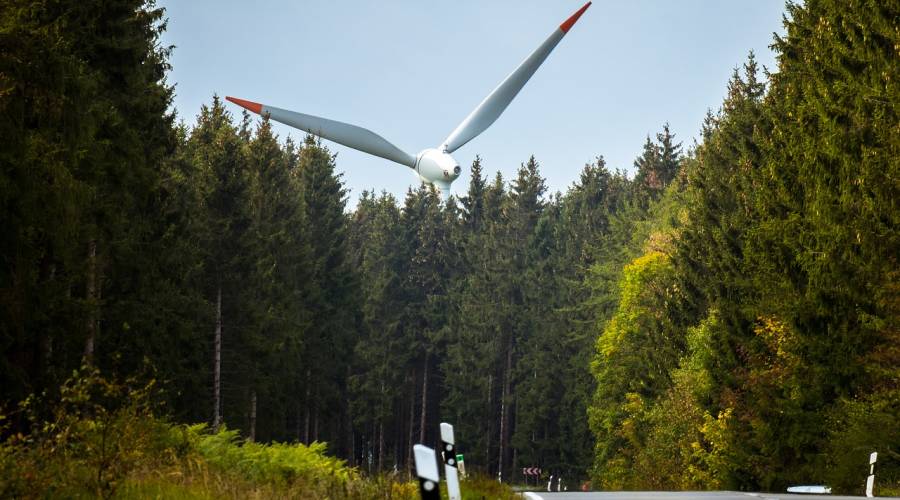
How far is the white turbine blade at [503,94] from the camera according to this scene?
58.5 meters

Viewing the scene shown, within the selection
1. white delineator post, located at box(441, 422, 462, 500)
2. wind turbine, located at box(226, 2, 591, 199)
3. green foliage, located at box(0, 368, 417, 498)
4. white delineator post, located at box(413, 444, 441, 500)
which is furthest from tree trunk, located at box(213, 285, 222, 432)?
white delineator post, located at box(413, 444, 441, 500)

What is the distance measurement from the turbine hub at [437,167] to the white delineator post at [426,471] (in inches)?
2466

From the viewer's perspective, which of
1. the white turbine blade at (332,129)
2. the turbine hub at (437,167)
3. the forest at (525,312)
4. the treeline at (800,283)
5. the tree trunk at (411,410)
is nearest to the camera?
the forest at (525,312)

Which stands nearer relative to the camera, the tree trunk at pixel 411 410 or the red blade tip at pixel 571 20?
the red blade tip at pixel 571 20

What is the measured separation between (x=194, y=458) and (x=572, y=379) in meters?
77.7

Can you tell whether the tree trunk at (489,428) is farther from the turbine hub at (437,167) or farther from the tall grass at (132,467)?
the tall grass at (132,467)

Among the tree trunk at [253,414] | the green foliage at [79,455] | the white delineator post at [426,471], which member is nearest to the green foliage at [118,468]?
the green foliage at [79,455]

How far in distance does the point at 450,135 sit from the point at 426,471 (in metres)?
62.3

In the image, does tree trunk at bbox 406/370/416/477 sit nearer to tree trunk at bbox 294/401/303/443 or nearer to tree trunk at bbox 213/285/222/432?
tree trunk at bbox 294/401/303/443

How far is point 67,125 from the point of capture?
731 inches

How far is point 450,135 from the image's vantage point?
68.3 meters

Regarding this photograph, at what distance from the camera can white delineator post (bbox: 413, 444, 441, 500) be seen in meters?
6.41

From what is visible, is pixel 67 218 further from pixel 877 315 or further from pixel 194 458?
pixel 877 315

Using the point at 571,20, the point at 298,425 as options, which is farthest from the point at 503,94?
the point at 298,425
